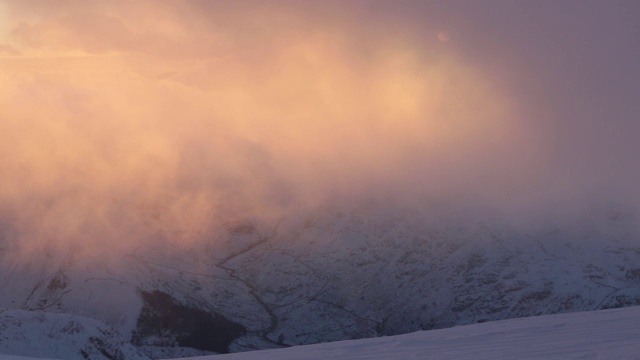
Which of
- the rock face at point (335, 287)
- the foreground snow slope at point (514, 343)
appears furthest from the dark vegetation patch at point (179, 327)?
the foreground snow slope at point (514, 343)

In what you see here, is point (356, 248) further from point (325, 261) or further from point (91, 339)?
point (91, 339)

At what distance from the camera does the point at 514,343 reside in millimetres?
19938

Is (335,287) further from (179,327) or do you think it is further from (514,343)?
(514,343)

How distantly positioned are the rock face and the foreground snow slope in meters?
61.3

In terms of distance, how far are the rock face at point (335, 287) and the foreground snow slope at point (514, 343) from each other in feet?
201

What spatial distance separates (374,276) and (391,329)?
14.9 m

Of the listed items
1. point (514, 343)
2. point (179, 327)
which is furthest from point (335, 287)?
point (514, 343)

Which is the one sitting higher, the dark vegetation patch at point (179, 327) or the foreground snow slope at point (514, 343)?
the dark vegetation patch at point (179, 327)

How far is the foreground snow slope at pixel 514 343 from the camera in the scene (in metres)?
17.9

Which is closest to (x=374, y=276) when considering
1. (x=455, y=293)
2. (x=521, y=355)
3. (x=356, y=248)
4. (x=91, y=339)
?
(x=356, y=248)

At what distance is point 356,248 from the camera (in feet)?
402

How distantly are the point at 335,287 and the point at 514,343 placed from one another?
94320mm

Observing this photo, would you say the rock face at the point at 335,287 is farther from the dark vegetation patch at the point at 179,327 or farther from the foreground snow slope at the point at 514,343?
the foreground snow slope at the point at 514,343

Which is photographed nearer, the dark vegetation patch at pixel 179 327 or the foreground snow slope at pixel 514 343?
the foreground snow slope at pixel 514 343
